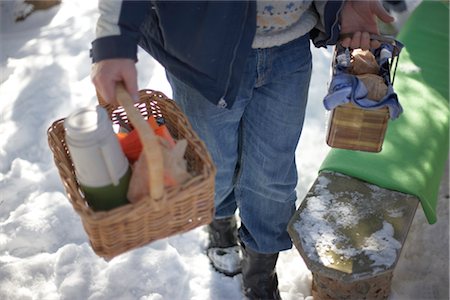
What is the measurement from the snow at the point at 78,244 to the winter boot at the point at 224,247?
0.11ft

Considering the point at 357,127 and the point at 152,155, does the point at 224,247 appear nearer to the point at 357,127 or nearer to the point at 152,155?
the point at 357,127

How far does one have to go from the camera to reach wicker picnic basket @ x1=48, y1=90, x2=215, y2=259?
3.38 feet

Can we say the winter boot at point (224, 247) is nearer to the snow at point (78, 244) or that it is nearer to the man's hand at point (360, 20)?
the snow at point (78, 244)

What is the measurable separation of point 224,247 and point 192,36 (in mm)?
966

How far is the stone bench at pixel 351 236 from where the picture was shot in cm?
164

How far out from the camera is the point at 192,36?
1.25 metres

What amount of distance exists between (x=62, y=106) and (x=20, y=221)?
27.9 inches

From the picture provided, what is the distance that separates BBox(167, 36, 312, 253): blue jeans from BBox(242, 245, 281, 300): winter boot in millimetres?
39

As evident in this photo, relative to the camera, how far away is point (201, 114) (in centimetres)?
145

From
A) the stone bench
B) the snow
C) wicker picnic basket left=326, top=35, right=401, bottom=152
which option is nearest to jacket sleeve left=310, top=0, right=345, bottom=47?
wicker picnic basket left=326, top=35, right=401, bottom=152

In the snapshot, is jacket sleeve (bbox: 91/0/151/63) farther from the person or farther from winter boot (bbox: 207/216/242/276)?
winter boot (bbox: 207/216/242/276)

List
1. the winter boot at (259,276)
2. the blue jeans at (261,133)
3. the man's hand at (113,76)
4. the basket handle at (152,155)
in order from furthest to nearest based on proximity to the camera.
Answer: the winter boot at (259,276) → the blue jeans at (261,133) → the man's hand at (113,76) → the basket handle at (152,155)

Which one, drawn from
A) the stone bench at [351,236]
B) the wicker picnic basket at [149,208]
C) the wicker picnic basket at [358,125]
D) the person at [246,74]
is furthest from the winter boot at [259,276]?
the wicker picnic basket at [149,208]

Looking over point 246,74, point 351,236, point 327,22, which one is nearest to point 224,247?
point 351,236
